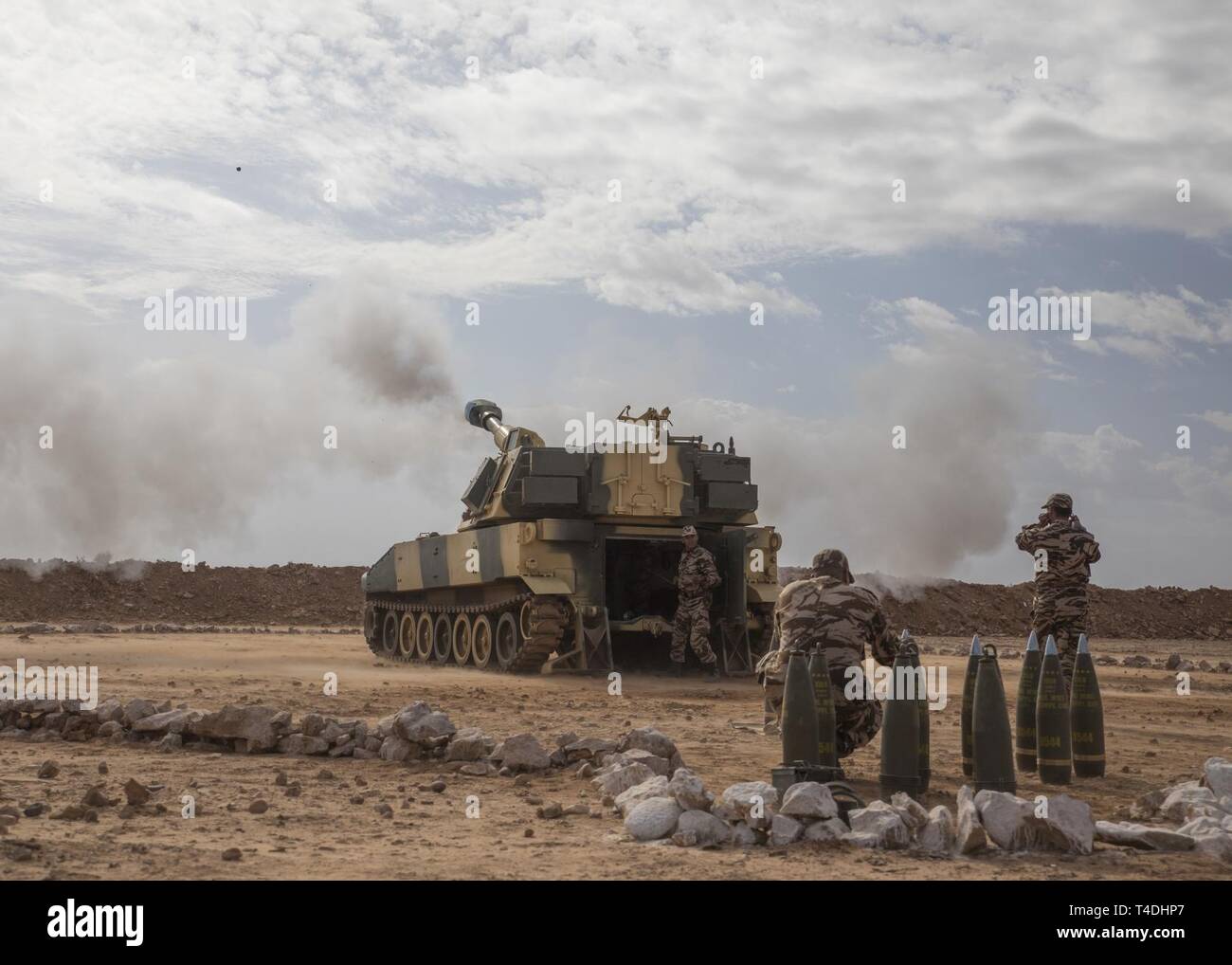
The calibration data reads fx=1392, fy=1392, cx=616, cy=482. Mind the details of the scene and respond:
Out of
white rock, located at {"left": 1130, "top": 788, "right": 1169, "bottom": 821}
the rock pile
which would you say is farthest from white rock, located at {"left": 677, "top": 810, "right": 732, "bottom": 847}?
white rock, located at {"left": 1130, "top": 788, "right": 1169, "bottom": 821}

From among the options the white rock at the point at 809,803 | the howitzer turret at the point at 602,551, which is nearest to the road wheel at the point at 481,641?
the howitzer turret at the point at 602,551

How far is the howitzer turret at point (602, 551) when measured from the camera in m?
18.3

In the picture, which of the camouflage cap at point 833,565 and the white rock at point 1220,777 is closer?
the white rock at point 1220,777

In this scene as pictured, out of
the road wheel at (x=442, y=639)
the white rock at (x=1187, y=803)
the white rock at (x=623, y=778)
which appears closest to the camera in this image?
the white rock at (x=1187, y=803)

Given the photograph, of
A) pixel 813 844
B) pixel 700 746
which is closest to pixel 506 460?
pixel 700 746

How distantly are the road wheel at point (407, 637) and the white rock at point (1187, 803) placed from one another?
17.2 meters

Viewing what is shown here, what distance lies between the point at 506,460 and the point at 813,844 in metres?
14.0

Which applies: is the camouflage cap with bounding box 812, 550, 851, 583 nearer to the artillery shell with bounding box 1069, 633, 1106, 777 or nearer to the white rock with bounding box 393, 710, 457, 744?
the artillery shell with bounding box 1069, 633, 1106, 777

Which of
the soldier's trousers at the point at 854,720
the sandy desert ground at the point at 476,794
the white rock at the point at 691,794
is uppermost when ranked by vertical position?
the soldier's trousers at the point at 854,720

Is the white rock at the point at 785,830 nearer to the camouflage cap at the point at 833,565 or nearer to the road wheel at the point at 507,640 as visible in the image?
the camouflage cap at the point at 833,565

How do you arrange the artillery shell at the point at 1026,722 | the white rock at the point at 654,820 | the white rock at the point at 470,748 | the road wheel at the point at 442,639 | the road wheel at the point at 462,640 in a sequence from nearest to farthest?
the white rock at the point at 654,820
the artillery shell at the point at 1026,722
the white rock at the point at 470,748
the road wheel at the point at 462,640
the road wheel at the point at 442,639

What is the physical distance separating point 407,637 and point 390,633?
3.91 ft
